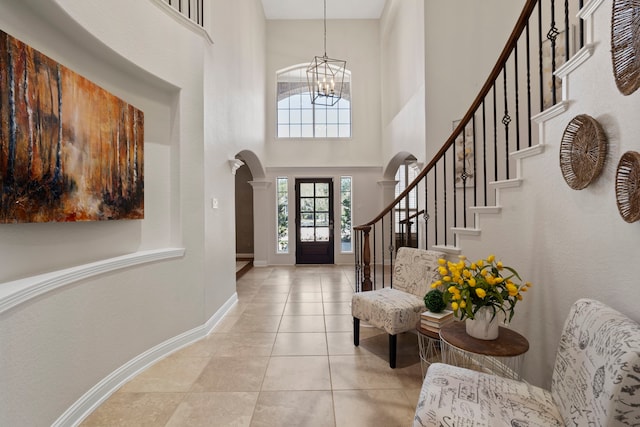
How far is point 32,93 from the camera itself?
1.66 meters

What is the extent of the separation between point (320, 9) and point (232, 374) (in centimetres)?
734

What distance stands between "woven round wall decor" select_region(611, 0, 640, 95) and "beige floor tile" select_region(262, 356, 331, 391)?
236cm

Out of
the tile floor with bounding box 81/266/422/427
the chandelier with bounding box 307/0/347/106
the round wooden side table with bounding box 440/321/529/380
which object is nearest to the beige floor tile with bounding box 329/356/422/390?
the tile floor with bounding box 81/266/422/427

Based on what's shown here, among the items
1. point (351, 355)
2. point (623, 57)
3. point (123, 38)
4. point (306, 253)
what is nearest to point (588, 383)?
point (623, 57)

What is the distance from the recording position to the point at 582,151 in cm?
148

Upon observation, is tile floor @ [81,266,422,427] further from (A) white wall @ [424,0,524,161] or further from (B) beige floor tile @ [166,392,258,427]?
(A) white wall @ [424,0,524,161]

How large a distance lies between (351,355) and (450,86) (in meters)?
3.62

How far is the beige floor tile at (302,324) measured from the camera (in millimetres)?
3232

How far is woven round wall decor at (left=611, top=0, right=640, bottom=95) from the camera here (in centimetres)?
118

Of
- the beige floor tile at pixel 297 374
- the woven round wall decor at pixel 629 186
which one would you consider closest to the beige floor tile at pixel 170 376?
the beige floor tile at pixel 297 374

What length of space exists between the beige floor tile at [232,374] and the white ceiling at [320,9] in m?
7.01

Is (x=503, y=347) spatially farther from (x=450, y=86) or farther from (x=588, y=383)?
(x=450, y=86)

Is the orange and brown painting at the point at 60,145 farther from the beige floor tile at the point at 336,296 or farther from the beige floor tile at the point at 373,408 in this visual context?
the beige floor tile at the point at 336,296

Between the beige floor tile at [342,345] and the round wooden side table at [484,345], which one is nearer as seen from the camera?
the round wooden side table at [484,345]
